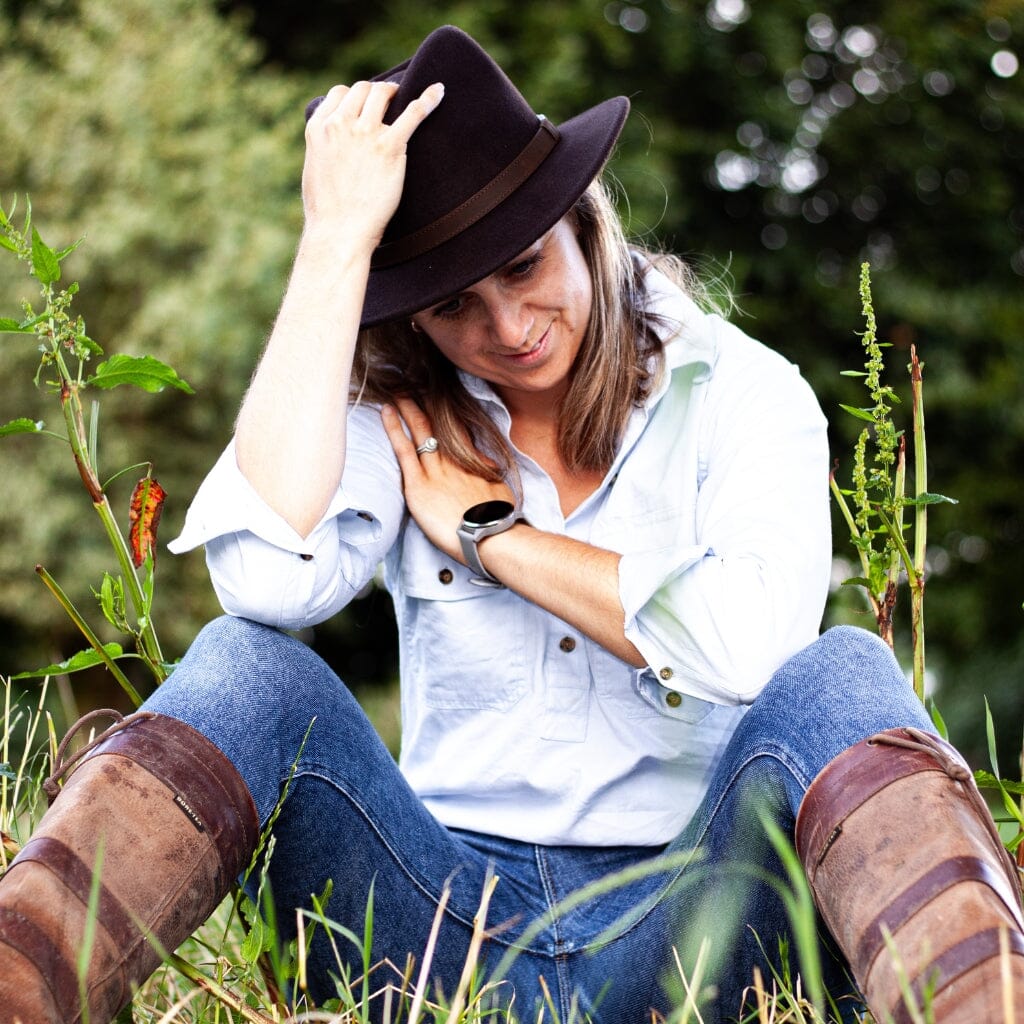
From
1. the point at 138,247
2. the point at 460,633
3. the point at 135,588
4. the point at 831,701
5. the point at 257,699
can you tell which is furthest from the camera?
the point at 138,247

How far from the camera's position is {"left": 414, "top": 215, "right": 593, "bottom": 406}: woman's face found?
2104 mm

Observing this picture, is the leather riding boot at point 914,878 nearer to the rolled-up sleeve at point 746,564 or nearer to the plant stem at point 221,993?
the rolled-up sleeve at point 746,564

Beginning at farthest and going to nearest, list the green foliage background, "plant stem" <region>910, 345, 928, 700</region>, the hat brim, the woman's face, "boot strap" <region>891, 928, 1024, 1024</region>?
the green foliage background → the woman's face → the hat brim → "plant stem" <region>910, 345, 928, 700</region> → "boot strap" <region>891, 928, 1024, 1024</region>

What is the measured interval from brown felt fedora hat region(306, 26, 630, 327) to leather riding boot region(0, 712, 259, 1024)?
795 millimetres

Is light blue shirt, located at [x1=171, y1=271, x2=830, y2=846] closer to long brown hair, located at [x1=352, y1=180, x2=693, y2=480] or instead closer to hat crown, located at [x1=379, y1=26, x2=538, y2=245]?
long brown hair, located at [x1=352, y1=180, x2=693, y2=480]

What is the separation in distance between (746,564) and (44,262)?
1020 mm

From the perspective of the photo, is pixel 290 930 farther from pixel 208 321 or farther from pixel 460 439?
pixel 208 321

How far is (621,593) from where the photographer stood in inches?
71.5

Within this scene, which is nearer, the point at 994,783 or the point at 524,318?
the point at 994,783

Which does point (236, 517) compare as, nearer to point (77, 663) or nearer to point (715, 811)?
point (77, 663)

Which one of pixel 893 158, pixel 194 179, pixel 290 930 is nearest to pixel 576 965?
pixel 290 930

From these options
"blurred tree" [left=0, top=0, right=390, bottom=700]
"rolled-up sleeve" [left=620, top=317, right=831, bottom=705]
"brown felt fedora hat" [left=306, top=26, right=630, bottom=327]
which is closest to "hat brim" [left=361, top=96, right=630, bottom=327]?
"brown felt fedora hat" [left=306, top=26, right=630, bottom=327]

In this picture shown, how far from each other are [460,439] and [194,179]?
5386mm

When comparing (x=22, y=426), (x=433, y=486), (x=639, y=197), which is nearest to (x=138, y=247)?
(x=639, y=197)
